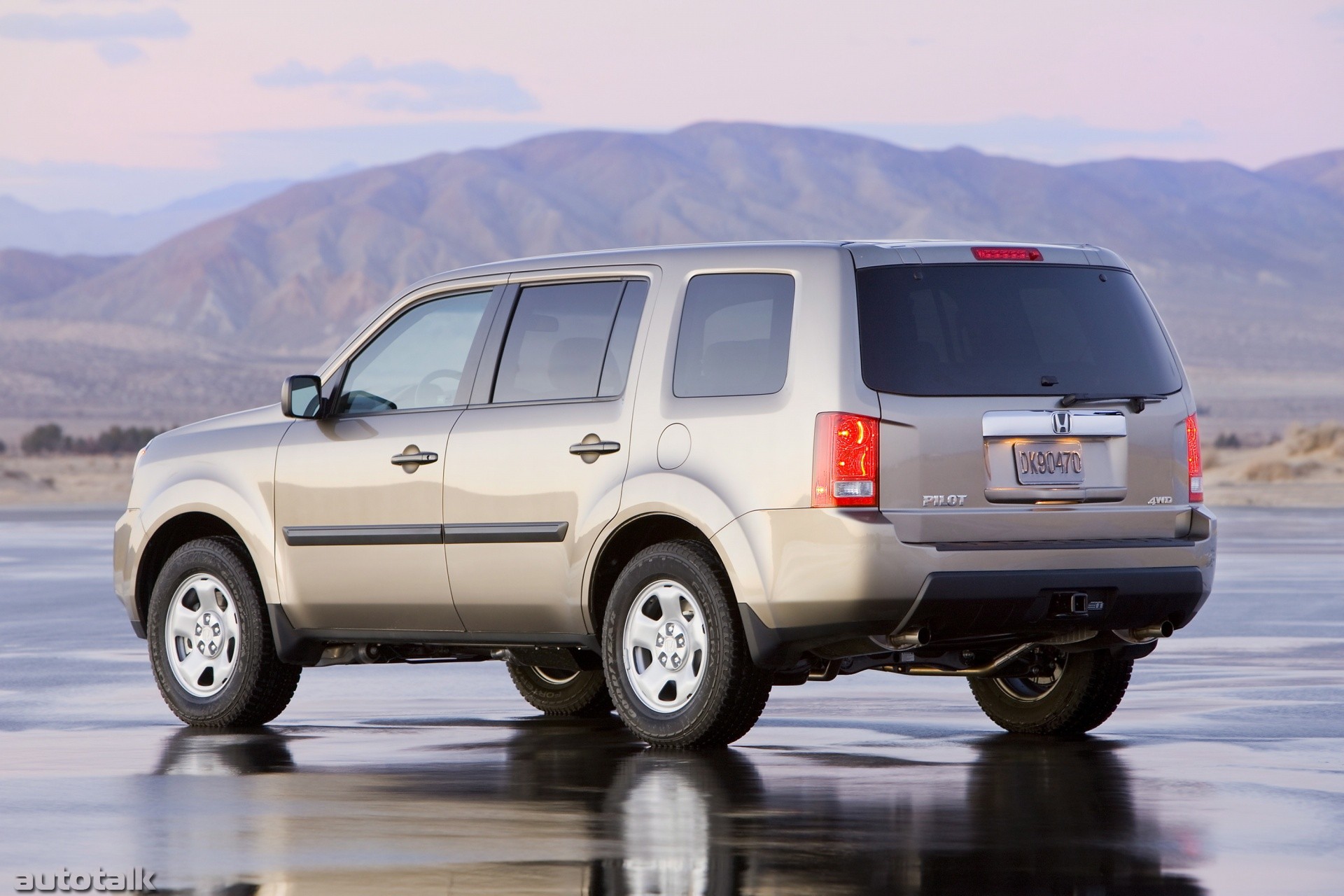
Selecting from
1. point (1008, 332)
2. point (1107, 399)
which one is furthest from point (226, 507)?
point (1107, 399)

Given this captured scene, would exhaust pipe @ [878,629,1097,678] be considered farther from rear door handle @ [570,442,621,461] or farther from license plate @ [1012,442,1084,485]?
rear door handle @ [570,442,621,461]

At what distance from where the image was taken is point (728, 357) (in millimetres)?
9578

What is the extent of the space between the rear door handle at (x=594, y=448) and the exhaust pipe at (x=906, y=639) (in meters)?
1.37

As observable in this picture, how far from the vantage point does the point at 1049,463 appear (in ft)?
30.5

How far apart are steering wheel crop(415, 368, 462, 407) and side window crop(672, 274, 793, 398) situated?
1.31 m

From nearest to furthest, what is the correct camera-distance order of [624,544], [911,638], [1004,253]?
[911,638] → [1004,253] → [624,544]

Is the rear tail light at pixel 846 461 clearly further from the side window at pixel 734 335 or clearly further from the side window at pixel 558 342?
the side window at pixel 558 342

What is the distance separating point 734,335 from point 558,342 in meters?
0.98

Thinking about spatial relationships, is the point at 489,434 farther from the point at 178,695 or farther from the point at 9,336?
the point at 9,336

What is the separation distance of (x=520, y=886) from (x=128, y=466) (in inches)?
2339

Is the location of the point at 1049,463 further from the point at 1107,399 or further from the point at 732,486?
the point at 732,486

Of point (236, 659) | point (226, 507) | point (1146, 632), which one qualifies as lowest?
point (236, 659)

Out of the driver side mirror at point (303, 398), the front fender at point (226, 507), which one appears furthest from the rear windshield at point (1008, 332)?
the front fender at point (226, 507)

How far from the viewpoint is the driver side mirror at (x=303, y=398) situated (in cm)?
1073
